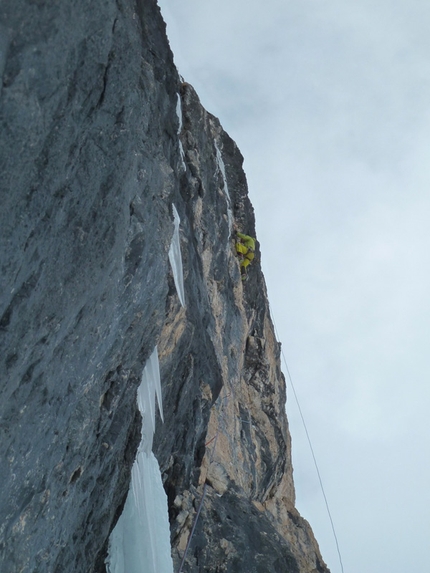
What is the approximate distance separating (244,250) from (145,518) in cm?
696

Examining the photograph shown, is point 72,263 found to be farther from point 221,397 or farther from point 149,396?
point 221,397

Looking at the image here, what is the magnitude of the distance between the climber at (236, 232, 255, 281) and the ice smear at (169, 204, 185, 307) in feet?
17.3

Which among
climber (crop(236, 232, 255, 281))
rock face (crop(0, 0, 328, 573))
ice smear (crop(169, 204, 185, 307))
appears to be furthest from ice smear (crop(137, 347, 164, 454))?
climber (crop(236, 232, 255, 281))

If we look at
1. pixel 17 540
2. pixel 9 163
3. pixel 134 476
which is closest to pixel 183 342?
pixel 134 476

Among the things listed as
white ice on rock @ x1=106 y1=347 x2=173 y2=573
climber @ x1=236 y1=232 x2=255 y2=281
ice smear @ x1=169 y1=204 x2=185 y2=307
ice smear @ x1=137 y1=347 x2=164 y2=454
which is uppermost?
climber @ x1=236 y1=232 x2=255 y2=281

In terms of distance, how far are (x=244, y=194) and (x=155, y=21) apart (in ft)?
22.2

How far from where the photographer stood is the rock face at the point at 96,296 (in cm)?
329

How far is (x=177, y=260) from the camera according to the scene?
669 cm

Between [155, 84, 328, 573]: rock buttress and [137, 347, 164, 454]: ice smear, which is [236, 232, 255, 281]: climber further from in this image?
[137, 347, 164, 454]: ice smear

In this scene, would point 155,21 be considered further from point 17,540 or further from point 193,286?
point 17,540

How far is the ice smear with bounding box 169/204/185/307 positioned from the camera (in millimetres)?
6539

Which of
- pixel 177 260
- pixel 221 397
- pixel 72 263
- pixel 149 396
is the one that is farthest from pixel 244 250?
pixel 72 263

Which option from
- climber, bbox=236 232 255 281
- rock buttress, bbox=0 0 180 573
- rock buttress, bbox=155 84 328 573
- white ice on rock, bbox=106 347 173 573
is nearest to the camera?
rock buttress, bbox=0 0 180 573

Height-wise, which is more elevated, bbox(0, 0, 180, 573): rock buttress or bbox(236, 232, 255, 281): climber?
bbox(236, 232, 255, 281): climber
